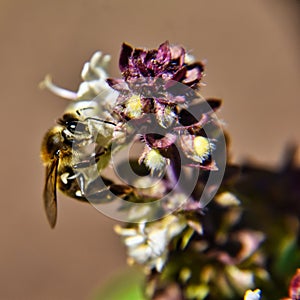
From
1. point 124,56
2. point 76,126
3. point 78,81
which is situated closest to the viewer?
point 124,56

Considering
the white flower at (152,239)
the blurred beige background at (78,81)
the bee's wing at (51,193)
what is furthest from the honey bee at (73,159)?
the blurred beige background at (78,81)

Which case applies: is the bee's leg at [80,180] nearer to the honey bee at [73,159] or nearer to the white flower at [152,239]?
the honey bee at [73,159]

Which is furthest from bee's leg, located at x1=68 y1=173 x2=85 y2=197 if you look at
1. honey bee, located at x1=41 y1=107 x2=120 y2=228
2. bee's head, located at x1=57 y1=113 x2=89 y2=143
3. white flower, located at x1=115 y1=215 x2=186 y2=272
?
white flower, located at x1=115 y1=215 x2=186 y2=272

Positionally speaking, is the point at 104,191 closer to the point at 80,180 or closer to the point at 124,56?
the point at 80,180

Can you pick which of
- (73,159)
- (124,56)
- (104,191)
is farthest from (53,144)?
(124,56)

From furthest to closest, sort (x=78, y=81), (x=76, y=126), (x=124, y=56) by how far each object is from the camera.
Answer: (x=78, y=81)
(x=76, y=126)
(x=124, y=56)

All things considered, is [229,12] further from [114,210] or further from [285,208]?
[114,210]

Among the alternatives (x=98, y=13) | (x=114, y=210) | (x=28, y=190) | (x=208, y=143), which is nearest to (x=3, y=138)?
(x=28, y=190)
